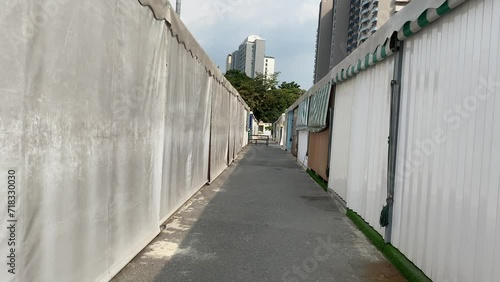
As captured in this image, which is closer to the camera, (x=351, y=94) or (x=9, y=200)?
(x=9, y=200)

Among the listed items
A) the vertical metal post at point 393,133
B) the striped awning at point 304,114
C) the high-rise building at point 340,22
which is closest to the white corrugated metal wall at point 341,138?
the vertical metal post at point 393,133

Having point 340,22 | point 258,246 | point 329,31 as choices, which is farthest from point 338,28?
point 258,246

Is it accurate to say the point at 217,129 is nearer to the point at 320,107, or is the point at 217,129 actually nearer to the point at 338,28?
the point at 320,107

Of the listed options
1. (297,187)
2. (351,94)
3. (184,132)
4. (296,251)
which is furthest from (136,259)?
(297,187)

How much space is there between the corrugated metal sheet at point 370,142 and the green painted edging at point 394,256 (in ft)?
A: 0.30

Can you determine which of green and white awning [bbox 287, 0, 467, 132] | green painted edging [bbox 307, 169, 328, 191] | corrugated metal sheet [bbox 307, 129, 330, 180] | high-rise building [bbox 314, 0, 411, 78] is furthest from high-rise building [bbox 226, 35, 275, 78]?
green and white awning [bbox 287, 0, 467, 132]

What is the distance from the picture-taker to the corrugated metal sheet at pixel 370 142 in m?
4.82

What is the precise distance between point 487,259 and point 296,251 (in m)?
2.15

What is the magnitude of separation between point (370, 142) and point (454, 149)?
2.37 m

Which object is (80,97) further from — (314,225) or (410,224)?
(314,225)

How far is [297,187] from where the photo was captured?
936cm

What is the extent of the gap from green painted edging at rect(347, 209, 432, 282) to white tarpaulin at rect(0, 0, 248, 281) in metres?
2.69

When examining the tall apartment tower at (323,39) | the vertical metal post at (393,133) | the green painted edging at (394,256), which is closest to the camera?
the green painted edging at (394,256)

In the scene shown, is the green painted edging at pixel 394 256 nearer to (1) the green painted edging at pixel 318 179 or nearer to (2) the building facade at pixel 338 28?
(1) the green painted edging at pixel 318 179
